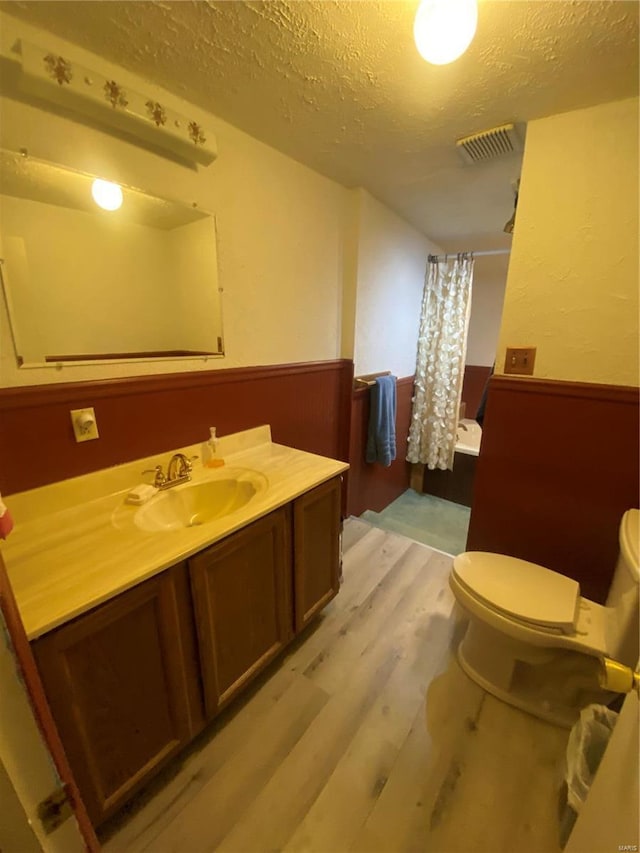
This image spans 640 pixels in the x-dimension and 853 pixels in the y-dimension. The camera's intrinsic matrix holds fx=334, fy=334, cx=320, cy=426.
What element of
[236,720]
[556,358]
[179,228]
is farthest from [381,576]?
[179,228]

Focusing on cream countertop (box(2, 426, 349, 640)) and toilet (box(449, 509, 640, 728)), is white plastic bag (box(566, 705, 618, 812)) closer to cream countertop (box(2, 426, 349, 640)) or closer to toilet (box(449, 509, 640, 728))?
toilet (box(449, 509, 640, 728))

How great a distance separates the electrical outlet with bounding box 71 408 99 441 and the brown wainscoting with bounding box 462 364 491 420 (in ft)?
10.5

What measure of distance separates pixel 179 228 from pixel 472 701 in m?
2.17

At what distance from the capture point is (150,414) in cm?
126

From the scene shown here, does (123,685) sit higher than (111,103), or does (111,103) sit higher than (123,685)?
(111,103)

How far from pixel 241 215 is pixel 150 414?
3.03 feet

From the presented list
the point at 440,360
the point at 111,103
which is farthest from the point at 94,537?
the point at 440,360

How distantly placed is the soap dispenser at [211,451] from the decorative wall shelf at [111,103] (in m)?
1.02

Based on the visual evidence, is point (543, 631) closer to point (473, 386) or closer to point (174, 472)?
point (174, 472)

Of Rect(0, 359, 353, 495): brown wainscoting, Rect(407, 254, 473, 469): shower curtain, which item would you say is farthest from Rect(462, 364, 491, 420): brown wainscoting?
Rect(0, 359, 353, 495): brown wainscoting

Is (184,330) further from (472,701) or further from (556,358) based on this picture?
(472,701)

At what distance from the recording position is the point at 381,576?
1877 millimetres

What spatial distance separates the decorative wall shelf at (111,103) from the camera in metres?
0.85

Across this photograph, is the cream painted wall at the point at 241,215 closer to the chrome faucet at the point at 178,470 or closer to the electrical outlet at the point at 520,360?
the chrome faucet at the point at 178,470
